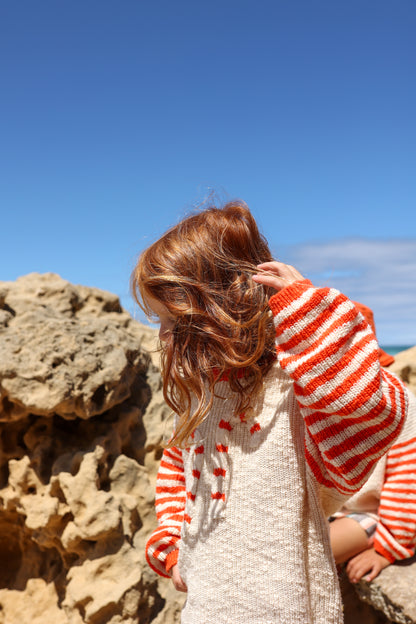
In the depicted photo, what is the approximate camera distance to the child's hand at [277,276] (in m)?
1.22

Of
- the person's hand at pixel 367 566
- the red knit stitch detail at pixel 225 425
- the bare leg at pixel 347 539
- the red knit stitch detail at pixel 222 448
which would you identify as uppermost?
the red knit stitch detail at pixel 225 425

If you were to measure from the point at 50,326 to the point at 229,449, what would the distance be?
1.69 meters

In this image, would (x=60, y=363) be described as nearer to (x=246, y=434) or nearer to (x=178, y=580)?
(x=178, y=580)

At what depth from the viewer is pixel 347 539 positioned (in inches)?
80.3

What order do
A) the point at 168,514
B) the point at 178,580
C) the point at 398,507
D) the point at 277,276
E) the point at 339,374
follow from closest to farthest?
1. the point at 339,374
2. the point at 277,276
3. the point at 178,580
4. the point at 168,514
5. the point at 398,507

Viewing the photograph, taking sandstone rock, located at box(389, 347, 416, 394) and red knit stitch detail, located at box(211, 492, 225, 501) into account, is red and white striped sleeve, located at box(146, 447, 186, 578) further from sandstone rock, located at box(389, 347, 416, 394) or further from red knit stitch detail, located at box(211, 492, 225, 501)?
sandstone rock, located at box(389, 347, 416, 394)

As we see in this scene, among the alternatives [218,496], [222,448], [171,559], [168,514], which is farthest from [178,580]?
[222,448]

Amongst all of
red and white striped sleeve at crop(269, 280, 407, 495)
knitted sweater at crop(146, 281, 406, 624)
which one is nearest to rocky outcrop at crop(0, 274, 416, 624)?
knitted sweater at crop(146, 281, 406, 624)

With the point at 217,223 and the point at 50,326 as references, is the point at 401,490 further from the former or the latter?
the point at 50,326

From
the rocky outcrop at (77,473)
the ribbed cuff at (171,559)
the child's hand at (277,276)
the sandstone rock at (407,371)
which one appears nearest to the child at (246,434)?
the child's hand at (277,276)

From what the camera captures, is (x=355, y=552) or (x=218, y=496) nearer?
(x=218, y=496)

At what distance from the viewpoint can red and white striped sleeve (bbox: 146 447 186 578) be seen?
1643 millimetres

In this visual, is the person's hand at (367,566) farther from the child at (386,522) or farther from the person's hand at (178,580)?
the person's hand at (178,580)

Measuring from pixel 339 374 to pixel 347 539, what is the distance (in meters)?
1.24
